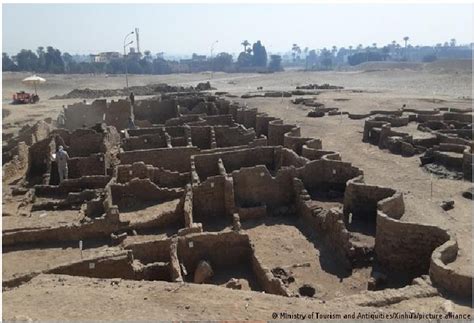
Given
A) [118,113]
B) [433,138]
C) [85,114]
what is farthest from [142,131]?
[433,138]

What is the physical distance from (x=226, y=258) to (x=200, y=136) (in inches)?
500

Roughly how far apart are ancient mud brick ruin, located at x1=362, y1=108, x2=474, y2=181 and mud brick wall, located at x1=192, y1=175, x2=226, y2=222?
9392mm

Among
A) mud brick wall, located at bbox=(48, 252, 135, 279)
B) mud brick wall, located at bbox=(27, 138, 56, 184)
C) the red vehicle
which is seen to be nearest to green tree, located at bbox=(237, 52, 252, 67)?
the red vehicle

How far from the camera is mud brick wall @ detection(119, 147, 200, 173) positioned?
22.1 meters

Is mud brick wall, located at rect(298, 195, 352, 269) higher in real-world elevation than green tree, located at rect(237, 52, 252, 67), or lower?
lower

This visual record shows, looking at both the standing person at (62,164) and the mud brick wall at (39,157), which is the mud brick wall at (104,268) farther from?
the mud brick wall at (39,157)

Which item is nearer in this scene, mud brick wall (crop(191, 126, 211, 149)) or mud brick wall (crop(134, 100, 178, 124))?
mud brick wall (crop(191, 126, 211, 149))

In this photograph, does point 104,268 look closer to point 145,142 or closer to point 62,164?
point 62,164

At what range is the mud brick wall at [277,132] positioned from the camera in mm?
27188

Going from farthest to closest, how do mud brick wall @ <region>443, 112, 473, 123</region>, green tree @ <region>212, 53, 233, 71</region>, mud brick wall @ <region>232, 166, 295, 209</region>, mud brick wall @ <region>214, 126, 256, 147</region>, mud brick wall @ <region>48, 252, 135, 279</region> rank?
green tree @ <region>212, 53, 233, 71</region> < mud brick wall @ <region>443, 112, 473, 123</region> < mud brick wall @ <region>214, 126, 256, 147</region> < mud brick wall @ <region>232, 166, 295, 209</region> < mud brick wall @ <region>48, 252, 135, 279</region>

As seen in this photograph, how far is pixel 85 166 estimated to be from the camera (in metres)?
22.7

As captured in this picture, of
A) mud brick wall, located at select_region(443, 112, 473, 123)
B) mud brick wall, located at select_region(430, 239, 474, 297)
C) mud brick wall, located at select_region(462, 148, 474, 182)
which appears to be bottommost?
mud brick wall, located at select_region(430, 239, 474, 297)

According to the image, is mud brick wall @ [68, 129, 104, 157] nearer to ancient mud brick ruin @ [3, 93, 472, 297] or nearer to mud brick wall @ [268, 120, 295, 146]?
ancient mud brick ruin @ [3, 93, 472, 297]

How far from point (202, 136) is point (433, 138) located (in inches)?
485
